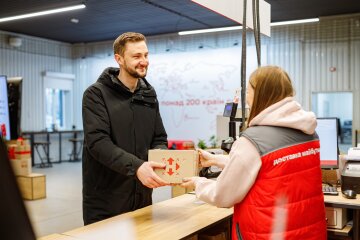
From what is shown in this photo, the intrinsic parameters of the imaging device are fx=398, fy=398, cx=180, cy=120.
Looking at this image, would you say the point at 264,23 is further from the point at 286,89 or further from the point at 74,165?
the point at 74,165

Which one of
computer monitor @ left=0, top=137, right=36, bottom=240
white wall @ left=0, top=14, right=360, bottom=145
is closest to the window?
white wall @ left=0, top=14, right=360, bottom=145

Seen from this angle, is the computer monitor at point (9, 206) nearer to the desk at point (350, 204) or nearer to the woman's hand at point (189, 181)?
the woman's hand at point (189, 181)

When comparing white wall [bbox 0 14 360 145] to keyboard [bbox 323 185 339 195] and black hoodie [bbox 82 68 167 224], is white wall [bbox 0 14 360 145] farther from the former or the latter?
black hoodie [bbox 82 68 167 224]

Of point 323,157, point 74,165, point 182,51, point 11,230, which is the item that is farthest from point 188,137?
point 11,230

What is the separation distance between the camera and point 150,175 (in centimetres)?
192

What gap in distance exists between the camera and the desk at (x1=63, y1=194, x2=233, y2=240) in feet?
5.88

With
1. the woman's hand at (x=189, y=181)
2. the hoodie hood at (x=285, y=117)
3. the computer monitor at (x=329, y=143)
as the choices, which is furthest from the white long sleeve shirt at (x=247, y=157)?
the computer monitor at (x=329, y=143)

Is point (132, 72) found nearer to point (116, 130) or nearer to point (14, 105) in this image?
point (116, 130)

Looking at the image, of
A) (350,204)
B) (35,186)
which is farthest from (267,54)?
(350,204)

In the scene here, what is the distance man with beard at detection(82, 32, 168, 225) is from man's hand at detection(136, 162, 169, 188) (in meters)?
0.13

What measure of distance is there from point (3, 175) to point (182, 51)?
1009 centimetres

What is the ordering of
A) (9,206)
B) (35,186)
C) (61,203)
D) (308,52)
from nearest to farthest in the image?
(9,206) < (61,203) < (35,186) < (308,52)

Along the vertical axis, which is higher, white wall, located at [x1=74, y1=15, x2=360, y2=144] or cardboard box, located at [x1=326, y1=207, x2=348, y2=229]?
white wall, located at [x1=74, y1=15, x2=360, y2=144]

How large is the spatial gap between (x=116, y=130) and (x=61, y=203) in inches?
177
